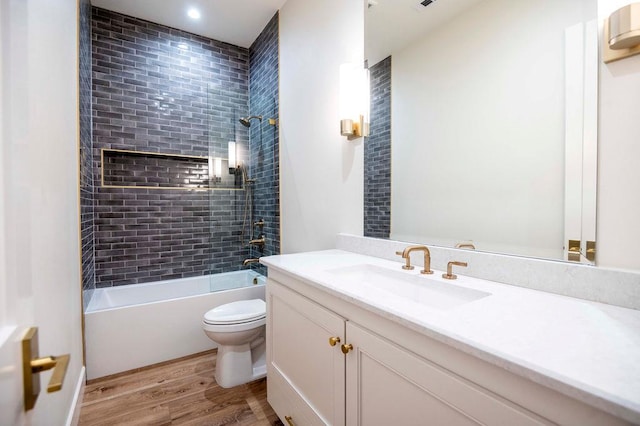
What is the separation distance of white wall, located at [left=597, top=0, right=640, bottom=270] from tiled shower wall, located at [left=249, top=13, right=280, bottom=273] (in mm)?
2242

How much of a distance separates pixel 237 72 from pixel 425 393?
363 cm

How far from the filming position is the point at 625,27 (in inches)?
31.9

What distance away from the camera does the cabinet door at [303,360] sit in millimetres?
1108

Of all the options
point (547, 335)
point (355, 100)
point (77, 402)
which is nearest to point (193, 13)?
point (355, 100)

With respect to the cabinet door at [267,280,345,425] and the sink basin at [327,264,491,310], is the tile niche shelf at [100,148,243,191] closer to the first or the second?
the cabinet door at [267,280,345,425]

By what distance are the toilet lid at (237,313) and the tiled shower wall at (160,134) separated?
807mm

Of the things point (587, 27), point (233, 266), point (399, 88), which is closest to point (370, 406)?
point (587, 27)

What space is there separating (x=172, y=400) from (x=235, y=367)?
1.40 ft

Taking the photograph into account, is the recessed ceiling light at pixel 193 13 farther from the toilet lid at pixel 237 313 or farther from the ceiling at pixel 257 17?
the toilet lid at pixel 237 313

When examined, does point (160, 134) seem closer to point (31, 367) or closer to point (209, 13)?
point (209, 13)

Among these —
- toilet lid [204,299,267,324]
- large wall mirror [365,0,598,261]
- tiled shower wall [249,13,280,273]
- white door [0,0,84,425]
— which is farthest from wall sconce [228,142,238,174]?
large wall mirror [365,0,598,261]

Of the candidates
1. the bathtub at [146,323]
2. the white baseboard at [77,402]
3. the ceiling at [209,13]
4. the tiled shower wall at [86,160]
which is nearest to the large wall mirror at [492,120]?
the ceiling at [209,13]

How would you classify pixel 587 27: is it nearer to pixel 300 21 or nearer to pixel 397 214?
pixel 397 214

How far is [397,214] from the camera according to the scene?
1633mm
